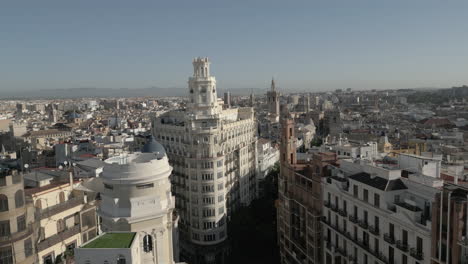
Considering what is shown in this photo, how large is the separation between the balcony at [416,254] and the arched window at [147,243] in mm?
18368

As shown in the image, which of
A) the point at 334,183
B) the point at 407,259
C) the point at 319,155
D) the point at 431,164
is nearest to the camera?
the point at 407,259

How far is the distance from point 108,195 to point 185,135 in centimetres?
3512

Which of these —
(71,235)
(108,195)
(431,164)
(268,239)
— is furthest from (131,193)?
(268,239)

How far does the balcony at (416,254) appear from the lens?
27.8m

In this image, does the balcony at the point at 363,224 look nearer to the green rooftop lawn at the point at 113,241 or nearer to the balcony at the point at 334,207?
the balcony at the point at 334,207

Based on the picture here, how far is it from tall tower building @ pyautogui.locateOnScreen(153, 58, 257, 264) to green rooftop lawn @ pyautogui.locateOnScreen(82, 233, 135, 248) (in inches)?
1477

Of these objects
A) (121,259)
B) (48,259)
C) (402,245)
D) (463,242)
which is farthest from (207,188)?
(121,259)

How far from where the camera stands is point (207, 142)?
60.1 m

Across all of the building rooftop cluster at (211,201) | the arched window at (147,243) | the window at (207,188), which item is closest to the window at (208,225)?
the building rooftop cluster at (211,201)

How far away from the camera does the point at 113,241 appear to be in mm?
21141

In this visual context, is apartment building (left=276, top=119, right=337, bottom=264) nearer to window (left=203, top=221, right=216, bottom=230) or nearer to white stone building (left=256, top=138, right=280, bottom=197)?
window (left=203, top=221, right=216, bottom=230)

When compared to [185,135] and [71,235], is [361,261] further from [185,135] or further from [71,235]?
[185,135]

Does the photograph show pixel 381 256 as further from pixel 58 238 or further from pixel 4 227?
pixel 4 227

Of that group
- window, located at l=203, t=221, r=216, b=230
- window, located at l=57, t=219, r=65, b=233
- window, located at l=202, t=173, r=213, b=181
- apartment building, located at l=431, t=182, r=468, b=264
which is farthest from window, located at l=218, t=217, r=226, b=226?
apartment building, located at l=431, t=182, r=468, b=264
